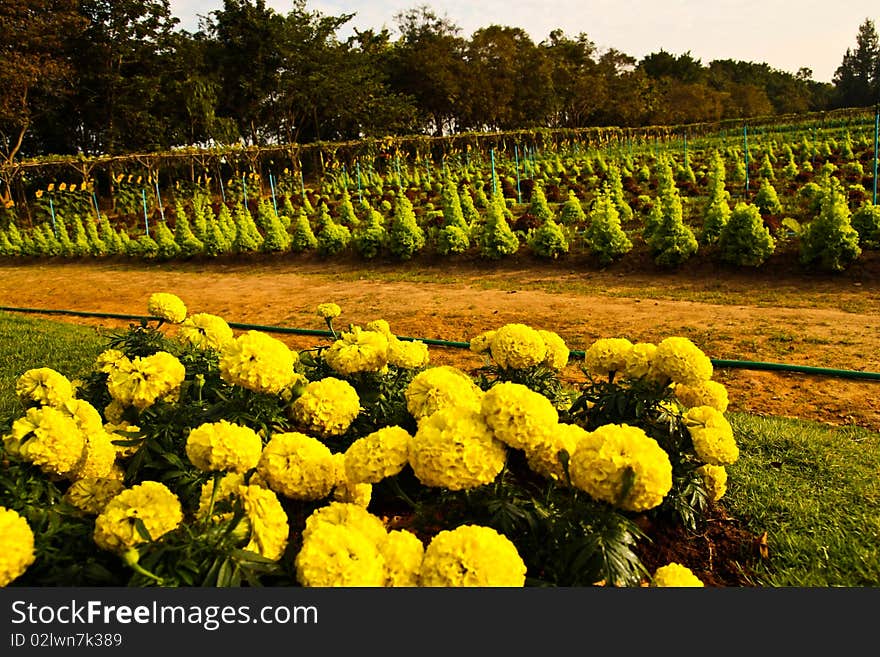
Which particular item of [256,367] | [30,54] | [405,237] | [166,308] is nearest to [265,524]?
[256,367]

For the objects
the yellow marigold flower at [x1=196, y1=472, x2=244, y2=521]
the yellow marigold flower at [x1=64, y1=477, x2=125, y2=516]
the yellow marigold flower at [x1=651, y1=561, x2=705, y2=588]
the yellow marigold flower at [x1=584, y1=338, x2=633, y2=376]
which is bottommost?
the yellow marigold flower at [x1=651, y1=561, x2=705, y2=588]

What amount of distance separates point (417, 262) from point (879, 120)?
8.90m

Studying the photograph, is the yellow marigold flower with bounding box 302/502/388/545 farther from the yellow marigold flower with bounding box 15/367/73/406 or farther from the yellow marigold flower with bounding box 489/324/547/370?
the yellow marigold flower with bounding box 15/367/73/406

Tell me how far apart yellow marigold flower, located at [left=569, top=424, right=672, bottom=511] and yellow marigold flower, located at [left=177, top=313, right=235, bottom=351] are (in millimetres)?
1890

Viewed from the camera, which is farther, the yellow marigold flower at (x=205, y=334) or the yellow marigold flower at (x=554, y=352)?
the yellow marigold flower at (x=205, y=334)

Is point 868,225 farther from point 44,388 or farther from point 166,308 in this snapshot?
point 44,388

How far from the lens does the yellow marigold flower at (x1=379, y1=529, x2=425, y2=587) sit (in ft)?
4.69

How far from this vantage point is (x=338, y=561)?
1370mm

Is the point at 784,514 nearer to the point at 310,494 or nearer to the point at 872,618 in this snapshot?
the point at 872,618

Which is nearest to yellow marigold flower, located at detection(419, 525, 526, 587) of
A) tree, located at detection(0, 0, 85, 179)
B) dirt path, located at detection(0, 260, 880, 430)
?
dirt path, located at detection(0, 260, 880, 430)

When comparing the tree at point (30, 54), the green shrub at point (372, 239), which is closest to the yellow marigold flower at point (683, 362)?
the green shrub at point (372, 239)

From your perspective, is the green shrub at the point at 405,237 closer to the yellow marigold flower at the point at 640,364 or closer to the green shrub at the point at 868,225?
the green shrub at the point at 868,225

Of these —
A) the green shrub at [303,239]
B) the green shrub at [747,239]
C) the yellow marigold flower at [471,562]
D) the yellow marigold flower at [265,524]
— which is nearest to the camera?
the yellow marigold flower at [471,562]

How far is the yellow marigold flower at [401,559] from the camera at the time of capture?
4.69 feet
